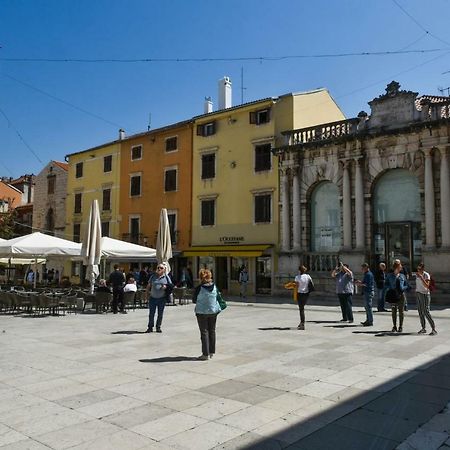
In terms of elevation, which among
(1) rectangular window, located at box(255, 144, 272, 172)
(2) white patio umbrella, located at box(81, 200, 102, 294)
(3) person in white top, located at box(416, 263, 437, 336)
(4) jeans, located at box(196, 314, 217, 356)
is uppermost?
(1) rectangular window, located at box(255, 144, 272, 172)

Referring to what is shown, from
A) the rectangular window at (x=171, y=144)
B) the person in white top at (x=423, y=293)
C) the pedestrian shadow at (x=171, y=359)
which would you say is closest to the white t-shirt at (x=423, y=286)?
the person in white top at (x=423, y=293)

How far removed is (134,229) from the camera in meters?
34.2

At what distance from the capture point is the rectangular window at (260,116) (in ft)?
90.1

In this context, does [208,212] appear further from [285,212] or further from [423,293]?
[423,293]

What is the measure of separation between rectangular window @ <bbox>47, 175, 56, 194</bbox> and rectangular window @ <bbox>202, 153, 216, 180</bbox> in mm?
17571

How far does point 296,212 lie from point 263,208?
8.12 ft

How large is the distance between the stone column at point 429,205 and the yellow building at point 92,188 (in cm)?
2177

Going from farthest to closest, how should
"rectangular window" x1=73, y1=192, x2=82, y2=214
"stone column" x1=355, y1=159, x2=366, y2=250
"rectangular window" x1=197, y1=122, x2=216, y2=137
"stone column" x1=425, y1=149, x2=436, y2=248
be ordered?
"rectangular window" x1=73, y1=192, x2=82, y2=214, "rectangular window" x1=197, y1=122, x2=216, y2=137, "stone column" x1=355, y1=159, x2=366, y2=250, "stone column" x1=425, y1=149, x2=436, y2=248

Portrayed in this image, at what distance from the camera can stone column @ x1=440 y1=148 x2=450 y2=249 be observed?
20.4 metres

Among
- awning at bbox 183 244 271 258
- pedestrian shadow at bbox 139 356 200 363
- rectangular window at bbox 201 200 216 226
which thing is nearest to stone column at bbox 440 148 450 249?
awning at bbox 183 244 271 258

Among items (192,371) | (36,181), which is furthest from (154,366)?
(36,181)

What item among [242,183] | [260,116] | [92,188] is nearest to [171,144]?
[242,183]

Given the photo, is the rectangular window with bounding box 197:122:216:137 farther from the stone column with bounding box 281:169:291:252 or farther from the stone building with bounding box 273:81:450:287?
the stone column with bounding box 281:169:291:252

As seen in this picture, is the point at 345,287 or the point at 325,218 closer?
the point at 345,287
